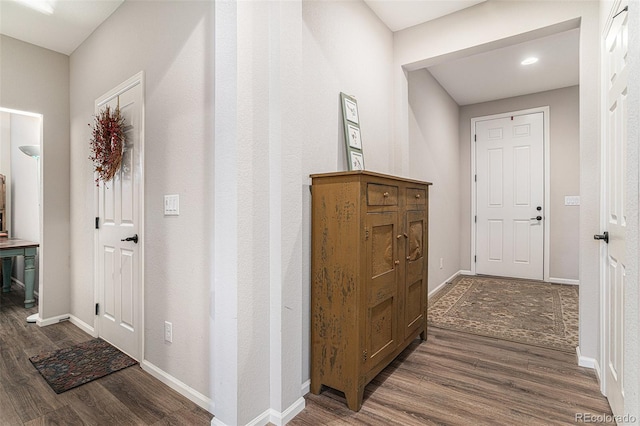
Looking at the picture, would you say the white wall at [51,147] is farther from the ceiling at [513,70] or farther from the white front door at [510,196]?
the white front door at [510,196]

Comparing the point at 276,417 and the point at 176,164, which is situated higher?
the point at 176,164

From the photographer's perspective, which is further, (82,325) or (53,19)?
(82,325)

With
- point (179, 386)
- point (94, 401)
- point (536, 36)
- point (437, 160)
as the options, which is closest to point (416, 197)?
point (536, 36)

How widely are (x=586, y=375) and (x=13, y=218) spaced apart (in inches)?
281

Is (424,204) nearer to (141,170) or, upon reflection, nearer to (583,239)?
(583,239)

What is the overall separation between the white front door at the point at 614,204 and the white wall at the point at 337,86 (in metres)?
1.55

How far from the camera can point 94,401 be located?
6.18 ft

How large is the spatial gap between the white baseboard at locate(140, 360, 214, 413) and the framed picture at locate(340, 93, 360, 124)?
6.77ft

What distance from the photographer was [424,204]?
8.56 feet

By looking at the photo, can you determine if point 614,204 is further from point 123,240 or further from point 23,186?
point 23,186

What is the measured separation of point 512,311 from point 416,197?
6.59 ft

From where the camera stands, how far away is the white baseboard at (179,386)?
1812 millimetres

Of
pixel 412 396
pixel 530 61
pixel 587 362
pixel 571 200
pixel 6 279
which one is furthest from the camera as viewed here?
pixel 571 200

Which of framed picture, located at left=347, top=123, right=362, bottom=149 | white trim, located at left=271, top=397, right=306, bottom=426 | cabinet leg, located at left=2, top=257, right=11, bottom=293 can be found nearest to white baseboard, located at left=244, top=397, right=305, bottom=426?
white trim, located at left=271, top=397, right=306, bottom=426
